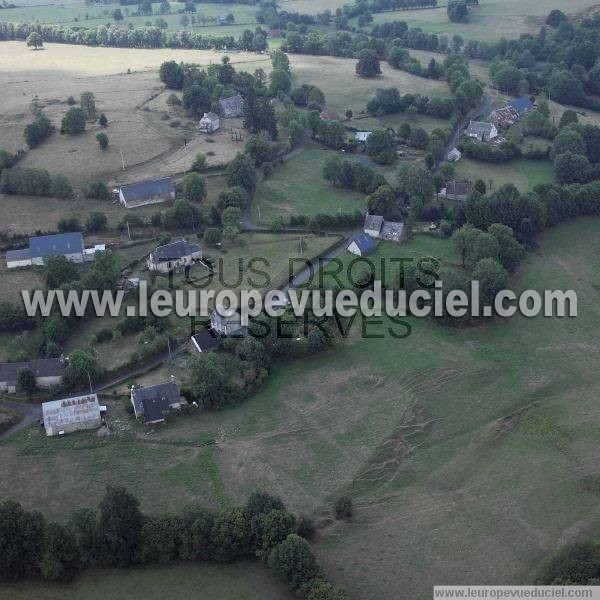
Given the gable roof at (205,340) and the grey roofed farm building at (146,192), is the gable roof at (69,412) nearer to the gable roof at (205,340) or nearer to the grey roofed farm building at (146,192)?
the gable roof at (205,340)

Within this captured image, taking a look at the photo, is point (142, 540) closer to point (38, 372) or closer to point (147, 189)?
point (38, 372)

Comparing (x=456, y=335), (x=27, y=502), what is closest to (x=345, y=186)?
(x=456, y=335)

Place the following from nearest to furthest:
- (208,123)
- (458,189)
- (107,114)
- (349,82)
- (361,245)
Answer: (361,245) → (458,189) → (208,123) → (107,114) → (349,82)

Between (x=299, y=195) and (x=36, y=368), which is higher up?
(x=299, y=195)

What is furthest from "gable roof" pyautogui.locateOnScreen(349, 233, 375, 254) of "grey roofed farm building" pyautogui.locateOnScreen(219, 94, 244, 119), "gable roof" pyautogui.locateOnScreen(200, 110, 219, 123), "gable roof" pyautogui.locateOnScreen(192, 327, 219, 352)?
"grey roofed farm building" pyautogui.locateOnScreen(219, 94, 244, 119)

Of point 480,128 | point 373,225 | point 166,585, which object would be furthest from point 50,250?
point 480,128

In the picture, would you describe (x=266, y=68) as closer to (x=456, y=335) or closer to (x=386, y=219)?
(x=386, y=219)
